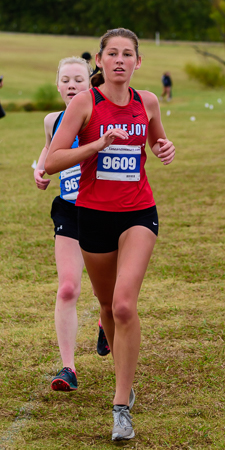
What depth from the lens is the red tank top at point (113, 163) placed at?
330 centimetres

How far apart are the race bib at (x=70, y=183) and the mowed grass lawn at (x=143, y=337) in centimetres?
125

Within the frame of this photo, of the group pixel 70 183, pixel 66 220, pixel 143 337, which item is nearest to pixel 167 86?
pixel 143 337

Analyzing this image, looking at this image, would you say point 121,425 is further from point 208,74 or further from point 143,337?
point 208,74

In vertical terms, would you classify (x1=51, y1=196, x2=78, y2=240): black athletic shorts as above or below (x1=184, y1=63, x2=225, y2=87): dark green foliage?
above

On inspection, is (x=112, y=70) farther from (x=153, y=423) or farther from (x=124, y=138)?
(x=153, y=423)

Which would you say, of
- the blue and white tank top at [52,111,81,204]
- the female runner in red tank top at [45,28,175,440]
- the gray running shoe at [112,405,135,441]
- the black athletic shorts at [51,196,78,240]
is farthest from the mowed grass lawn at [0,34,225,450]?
the blue and white tank top at [52,111,81,204]

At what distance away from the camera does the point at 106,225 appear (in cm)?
335

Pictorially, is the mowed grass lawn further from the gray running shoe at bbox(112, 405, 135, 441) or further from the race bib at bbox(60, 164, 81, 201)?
the race bib at bbox(60, 164, 81, 201)

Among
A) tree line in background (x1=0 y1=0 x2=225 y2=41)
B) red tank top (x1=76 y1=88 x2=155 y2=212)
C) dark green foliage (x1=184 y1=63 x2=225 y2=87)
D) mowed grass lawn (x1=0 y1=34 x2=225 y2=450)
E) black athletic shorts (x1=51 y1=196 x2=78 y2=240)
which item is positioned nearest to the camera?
red tank top (x1=76 y1=88 x2=155 y2=212)

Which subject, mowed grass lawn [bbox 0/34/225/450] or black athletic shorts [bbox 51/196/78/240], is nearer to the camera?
mowed grass lawn [bbox 0/34/225/450]

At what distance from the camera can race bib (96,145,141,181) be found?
330cm

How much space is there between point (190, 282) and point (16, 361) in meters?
2.35

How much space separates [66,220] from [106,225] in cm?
84

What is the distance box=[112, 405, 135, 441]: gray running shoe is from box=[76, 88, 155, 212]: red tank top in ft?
3.58
